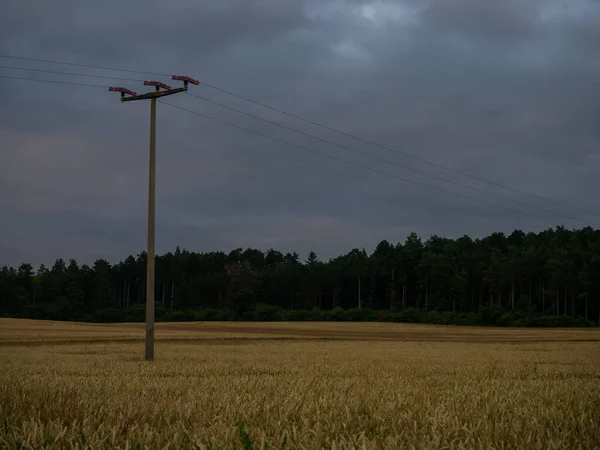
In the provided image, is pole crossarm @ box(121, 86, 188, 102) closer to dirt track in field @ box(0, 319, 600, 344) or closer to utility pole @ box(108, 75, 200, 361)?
utility pole @ box(108, 75, 200, 361)

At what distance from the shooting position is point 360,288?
161375mm

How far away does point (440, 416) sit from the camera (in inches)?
229

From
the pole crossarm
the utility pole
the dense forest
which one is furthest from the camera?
the dense forest

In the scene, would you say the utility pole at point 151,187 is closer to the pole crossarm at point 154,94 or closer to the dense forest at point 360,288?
the pole crossarm at point 154,94

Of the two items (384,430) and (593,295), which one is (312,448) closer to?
(384,430)

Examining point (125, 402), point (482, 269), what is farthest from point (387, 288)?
point (125, 402)

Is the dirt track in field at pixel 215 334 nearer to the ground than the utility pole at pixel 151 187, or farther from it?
nearer to the ground

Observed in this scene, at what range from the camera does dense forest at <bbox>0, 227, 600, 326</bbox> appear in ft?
397

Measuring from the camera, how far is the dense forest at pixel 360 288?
397ft

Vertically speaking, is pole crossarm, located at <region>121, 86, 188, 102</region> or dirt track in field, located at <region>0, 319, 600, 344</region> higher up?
pole crossarm, located at <region>121, 86, 188, 102</region>

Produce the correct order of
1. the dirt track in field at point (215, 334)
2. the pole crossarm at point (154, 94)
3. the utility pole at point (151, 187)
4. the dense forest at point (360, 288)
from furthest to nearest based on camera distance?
the dense forest at point (360, 288) < the dirt track in field at point (215, 334) < the pole crossarm at point (154, 94) < the utility pole at point (151, 187)

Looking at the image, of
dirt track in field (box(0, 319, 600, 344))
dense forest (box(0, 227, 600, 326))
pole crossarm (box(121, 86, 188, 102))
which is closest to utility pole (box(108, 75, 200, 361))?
pole crossarm (box(121, 86, 188, 102))

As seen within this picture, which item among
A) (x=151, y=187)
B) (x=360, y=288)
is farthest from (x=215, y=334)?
(x=360, y=288)

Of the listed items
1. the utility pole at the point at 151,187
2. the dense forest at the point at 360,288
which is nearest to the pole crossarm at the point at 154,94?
the utility pole at the point at 151,187
